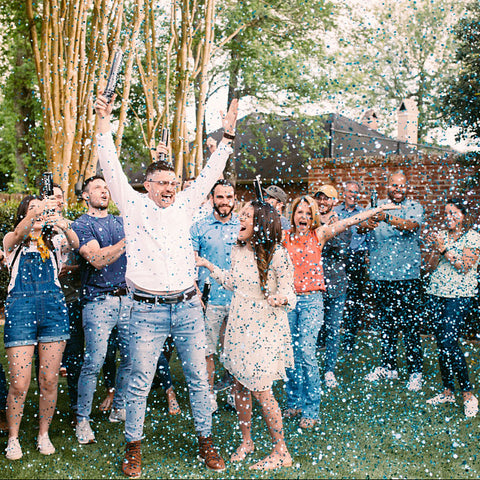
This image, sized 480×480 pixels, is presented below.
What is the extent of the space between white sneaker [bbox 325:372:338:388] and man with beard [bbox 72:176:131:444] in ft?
6.53

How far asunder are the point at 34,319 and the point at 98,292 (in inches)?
20.5

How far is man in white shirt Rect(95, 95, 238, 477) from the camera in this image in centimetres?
327

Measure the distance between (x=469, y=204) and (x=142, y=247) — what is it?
5416mm

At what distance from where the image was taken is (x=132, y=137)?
18234 millimetres

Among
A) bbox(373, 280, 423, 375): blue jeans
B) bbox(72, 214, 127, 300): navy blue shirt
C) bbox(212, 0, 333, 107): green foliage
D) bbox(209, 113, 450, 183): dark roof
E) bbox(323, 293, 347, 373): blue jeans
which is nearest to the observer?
bbox(72, 214, 127, 300): navy blue shirt

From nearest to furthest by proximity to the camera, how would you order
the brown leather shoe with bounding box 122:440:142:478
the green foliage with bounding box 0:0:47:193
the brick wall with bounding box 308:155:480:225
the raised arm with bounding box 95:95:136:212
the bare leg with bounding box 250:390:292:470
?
1. the raised arm with bounding box 95:95:136:212
2. the brown leather shoe with bounding box 122:440:142:478
3. the bare leg with bounding box 250:390:292:470
4. the brick wall with bounding box 308:155:480:225
5. the green foliage with bounding box 0:0:47:193

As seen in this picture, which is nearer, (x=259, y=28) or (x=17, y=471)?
(x=17, y=471)

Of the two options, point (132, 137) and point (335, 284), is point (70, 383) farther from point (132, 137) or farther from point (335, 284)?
point (132, 137)

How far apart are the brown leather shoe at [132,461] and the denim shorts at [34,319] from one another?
92 centimetres

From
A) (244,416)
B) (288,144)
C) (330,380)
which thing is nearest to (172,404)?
(244,416)

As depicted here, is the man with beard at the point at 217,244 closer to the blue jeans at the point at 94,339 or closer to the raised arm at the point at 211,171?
the blue jeans at the point at 94,339

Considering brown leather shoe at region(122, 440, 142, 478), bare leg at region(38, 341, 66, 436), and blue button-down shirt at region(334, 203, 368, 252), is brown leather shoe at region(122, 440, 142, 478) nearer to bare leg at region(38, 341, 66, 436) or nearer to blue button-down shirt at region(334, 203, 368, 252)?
bare leg at region(38, 341, 66, 436)

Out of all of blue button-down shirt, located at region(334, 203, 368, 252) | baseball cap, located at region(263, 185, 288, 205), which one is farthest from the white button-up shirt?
blue button-down shirt, located at region(334, 203, 368, 252)

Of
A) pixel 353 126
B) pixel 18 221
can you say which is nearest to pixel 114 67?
pixel 18 221
